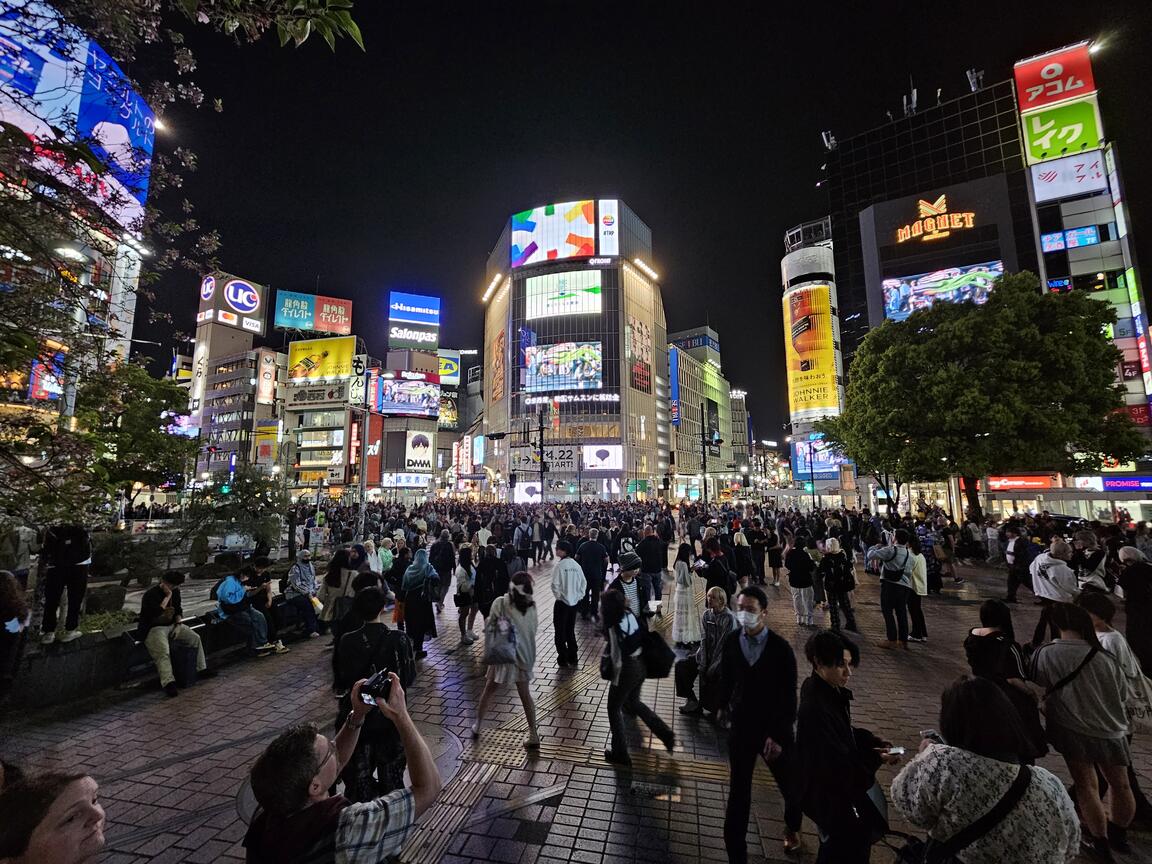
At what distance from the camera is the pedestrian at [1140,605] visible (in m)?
5.55

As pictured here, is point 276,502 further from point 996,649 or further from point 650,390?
point 650,390

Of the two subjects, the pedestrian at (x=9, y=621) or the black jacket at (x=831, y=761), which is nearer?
the black jacket at (x=831, y=761)

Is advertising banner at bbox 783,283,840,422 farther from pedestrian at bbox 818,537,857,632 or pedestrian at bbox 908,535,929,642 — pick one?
pedestrian at bbox 818,537,857,632

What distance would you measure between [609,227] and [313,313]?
45.8 metres

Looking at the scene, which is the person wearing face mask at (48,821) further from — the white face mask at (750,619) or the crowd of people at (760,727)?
the white face mask at (750,619)

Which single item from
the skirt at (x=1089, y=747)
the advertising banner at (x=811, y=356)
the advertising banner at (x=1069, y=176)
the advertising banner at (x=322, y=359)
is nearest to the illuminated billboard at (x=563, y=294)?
the advertising banner at (x=322, y=359)

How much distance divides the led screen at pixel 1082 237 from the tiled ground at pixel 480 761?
4627 cm

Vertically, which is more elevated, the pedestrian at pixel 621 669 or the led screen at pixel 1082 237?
the led screen at pixel 1082 237

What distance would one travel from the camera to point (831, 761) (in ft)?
9.29

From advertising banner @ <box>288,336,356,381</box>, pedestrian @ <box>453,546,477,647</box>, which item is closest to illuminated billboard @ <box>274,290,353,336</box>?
advertising banner @ <box>288,336,356,381</box>

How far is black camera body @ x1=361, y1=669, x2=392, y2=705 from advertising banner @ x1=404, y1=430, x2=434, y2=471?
82.6 meters

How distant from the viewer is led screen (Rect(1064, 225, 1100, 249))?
37.0 m

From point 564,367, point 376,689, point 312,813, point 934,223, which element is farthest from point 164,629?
point 564,367

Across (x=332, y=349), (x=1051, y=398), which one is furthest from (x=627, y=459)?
(x=1051, y=398)
